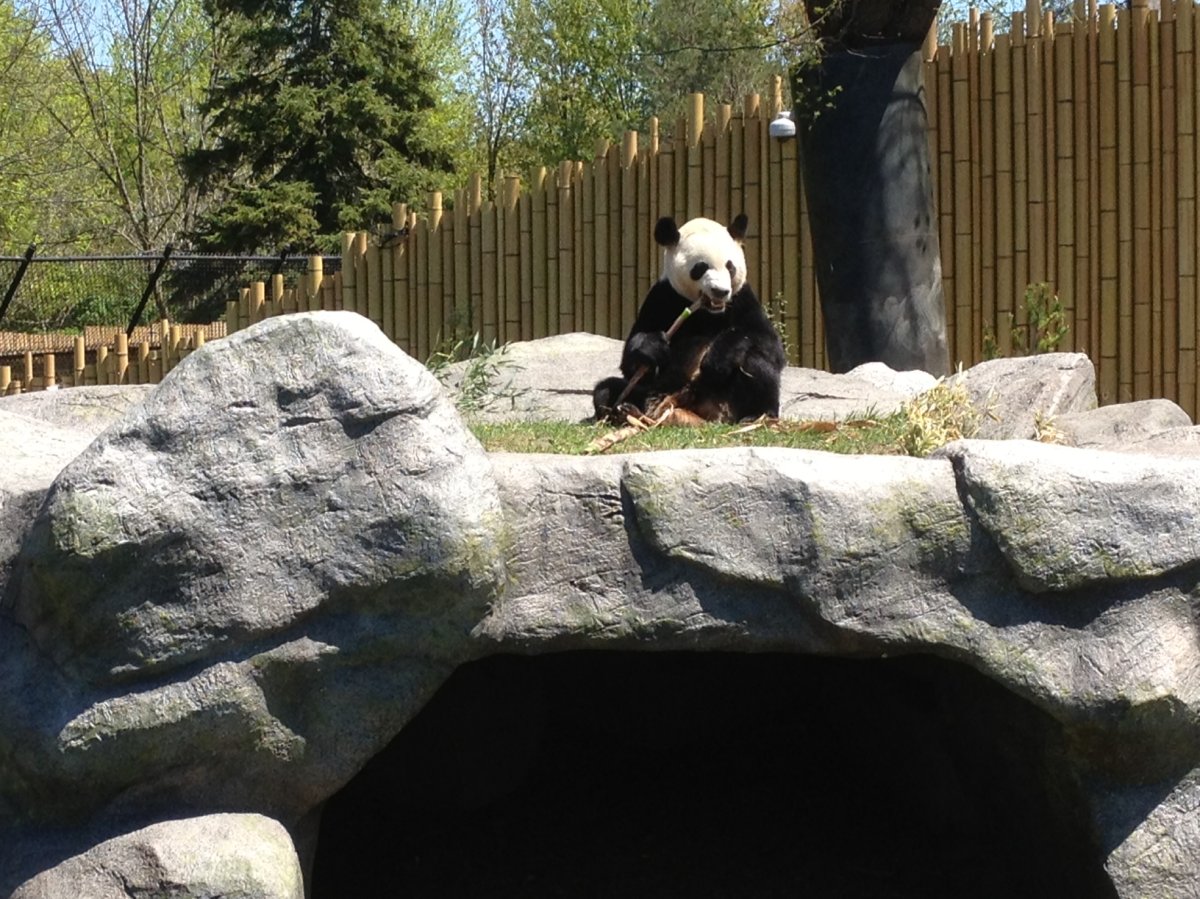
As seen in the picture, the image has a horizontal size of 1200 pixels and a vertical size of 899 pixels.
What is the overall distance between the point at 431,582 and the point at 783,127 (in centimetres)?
683

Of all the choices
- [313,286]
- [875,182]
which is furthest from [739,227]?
[313,286]

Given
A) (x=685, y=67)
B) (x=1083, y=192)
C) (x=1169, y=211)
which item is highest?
(x=685, y=67)

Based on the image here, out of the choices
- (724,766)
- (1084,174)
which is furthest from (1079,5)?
(724,766)

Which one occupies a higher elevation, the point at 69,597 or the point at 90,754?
the point at 69,597

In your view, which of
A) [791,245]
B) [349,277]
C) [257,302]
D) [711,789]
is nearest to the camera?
[711,789]

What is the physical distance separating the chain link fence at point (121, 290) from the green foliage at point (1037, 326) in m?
10.4

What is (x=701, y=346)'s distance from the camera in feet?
19.1

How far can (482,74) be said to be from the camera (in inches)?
1181

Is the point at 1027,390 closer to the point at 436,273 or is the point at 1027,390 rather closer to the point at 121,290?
the point at 436,273

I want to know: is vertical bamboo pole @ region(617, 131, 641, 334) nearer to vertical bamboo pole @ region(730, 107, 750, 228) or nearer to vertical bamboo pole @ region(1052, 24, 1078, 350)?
vertical bamboo pole @ region(730, 107, 750, 228)

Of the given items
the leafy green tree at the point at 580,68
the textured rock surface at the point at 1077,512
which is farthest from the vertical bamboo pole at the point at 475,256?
the leafy green tree at the point at 580,68

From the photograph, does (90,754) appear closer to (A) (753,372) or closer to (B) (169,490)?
(B) (169,490)

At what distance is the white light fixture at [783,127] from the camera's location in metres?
9.39

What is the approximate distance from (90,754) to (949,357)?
6.63 metres
